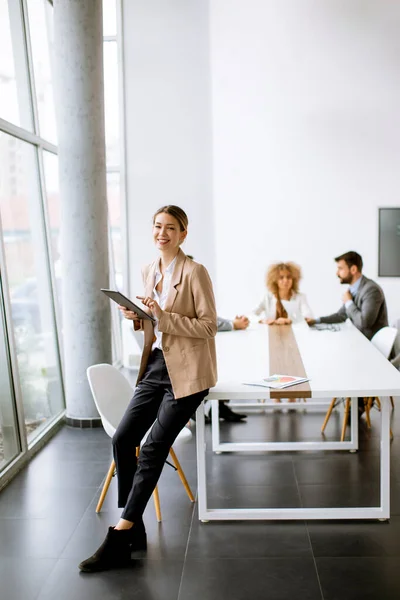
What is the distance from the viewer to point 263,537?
11.5 feet

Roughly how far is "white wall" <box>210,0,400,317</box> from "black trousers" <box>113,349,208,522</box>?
4.44 m

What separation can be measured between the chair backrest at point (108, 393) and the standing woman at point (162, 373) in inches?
12.1

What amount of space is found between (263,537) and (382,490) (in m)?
0.72

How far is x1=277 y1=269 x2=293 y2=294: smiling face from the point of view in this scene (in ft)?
19.7

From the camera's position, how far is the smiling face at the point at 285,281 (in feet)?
19.7

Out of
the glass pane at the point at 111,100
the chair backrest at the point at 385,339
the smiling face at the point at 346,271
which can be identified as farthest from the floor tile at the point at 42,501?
the glass pane at the point at 111,100

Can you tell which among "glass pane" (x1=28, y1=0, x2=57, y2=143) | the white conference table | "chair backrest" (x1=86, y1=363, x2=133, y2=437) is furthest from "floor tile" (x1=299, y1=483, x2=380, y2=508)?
"glass pane" (x1=28, y1=0, x2=57, y2=143)

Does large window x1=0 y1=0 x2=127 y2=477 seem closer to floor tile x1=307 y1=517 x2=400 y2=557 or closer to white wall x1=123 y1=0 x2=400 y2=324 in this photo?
white wall x1=123 y1=0 x2=400 y2=324

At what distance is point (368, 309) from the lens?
5.49 m

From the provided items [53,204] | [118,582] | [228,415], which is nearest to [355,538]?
[118,582]

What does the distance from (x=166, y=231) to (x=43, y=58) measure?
12.0 feet

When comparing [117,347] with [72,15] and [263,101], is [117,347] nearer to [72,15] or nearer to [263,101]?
[263,101]

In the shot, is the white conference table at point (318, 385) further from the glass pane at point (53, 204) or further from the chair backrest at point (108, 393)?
the glass pane at point (53, 204)

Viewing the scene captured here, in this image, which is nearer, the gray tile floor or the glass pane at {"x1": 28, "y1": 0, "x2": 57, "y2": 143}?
the gray tile floor
